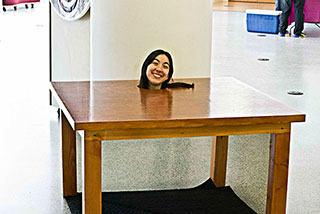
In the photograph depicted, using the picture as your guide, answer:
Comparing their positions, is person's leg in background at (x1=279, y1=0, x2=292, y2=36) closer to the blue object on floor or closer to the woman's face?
the blue object on floor

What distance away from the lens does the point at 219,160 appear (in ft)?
11.3

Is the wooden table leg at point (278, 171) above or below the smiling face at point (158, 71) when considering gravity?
below

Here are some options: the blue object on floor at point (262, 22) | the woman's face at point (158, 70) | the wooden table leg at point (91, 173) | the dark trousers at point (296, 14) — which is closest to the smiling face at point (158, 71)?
the woman's face at point (158, 70)

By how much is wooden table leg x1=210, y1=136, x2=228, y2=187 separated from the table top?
0.33m

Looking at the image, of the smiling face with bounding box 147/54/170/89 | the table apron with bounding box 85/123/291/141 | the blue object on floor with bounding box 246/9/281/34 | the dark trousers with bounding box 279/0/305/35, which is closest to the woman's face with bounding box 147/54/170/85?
the smiling face with bounding box 147/54/170/89

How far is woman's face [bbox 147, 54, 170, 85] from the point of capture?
3.10m

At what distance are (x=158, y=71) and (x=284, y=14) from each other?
7.40m

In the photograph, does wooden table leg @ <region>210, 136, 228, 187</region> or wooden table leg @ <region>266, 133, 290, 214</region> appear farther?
wooden table leg @ <region>210, 136, 228, 187</region>

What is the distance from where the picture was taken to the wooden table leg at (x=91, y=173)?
94.3 inches

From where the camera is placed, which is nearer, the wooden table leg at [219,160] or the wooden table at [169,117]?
the wooden table at [169,117]

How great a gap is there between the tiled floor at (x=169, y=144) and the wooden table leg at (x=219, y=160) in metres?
0.06

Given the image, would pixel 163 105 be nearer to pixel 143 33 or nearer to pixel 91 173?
pixel 91 173

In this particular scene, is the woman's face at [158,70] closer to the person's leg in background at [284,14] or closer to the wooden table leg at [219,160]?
the wooden table leg at [219,160]

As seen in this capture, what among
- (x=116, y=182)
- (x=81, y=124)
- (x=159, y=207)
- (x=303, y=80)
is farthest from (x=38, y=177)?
(x=303, y=80)
